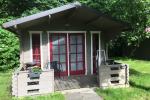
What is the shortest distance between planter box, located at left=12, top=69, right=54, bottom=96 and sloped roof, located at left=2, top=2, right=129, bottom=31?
187 cm

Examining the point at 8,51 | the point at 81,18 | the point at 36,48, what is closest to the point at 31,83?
the point at 36,48

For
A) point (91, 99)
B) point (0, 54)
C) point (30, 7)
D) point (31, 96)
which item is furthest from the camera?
point (30, 7)

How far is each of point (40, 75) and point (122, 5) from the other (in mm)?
5359

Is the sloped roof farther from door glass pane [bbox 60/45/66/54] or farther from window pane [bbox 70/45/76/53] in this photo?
door glass pane [bbox 60/45/66/54]

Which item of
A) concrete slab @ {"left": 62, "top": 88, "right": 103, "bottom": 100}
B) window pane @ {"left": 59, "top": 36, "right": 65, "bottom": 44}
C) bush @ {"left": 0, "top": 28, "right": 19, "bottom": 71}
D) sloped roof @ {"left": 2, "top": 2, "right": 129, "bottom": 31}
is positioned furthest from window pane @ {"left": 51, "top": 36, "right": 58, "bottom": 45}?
bush @ {"left": 0, "top": 28, "right": 19, "bottom": 71}

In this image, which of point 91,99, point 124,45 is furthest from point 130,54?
point 91,99

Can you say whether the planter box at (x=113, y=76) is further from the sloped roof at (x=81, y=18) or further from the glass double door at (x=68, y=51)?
the glass double door at (x=68, y=51)

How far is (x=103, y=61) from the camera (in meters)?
10.9

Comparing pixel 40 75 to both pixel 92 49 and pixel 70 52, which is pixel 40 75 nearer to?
pixel 70 52

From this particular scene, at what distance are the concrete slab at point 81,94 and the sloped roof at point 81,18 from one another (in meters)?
2.78

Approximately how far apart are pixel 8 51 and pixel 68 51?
17.9ft

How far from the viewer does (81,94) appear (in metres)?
7.80

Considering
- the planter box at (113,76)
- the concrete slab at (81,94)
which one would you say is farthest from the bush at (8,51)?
the planter box at (113,76)

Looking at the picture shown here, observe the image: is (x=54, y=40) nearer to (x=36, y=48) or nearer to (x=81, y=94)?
(x=36, y=48)
